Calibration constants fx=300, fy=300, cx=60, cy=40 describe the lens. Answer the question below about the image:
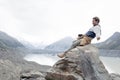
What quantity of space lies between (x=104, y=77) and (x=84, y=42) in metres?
2.46

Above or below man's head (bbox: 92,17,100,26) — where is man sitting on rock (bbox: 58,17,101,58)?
below

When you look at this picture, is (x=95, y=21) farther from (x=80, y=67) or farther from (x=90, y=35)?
(x=80, y=67)

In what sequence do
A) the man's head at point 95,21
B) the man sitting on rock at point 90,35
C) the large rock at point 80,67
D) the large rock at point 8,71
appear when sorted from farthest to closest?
the large rock at point 8,71 < the large rock at point 80,67 < the man sitting on rock at point 90,35 < the man's head at point 95,21

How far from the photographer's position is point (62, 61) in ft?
59.5

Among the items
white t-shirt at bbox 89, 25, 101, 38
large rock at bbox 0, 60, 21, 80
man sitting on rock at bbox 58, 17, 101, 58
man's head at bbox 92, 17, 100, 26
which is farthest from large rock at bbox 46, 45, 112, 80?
large rock at bbox 0, 60, 21, 80

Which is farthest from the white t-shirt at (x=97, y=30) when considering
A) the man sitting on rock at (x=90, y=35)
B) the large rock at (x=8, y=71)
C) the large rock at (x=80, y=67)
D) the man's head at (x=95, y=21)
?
→ the large rock at (x=8, y=71)

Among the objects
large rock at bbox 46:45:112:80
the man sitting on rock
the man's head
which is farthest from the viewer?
large rock at bbox 46:45:112:80

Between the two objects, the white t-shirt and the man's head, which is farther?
the white t-shirt

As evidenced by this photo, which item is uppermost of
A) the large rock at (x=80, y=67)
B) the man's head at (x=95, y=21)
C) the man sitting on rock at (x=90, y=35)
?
the man's head at (x=95, y=21)

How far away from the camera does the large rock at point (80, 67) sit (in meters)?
17.6

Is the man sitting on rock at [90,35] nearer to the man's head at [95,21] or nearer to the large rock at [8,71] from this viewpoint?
the man's head at [95,21]

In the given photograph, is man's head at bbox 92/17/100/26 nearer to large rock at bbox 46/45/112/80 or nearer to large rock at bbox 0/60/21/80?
large rock at bbox 46/45/112/80

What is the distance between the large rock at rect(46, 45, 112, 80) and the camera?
17641mm

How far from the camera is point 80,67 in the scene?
17.7 metres
